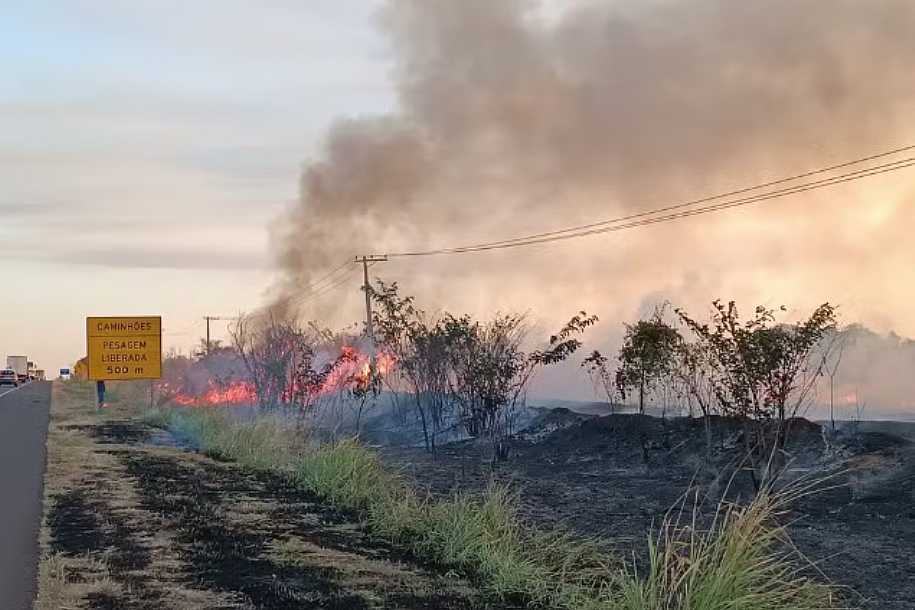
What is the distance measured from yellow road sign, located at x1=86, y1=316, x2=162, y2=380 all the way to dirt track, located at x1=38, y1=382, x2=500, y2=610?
55.3ft

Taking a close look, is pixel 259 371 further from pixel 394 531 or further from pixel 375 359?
pixel 394 531

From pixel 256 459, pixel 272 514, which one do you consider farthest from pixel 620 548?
pixel 256 459

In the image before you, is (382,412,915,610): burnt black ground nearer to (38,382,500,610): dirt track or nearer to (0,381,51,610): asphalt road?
(38,382,500,610): dirt track

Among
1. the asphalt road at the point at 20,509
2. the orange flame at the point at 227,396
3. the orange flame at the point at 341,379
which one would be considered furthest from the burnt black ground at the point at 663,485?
the orange flame at the point at 227,396

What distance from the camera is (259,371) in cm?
2714

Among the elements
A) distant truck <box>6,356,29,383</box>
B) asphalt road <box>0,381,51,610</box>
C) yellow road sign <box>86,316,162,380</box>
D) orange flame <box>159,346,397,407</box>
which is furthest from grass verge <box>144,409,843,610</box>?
distant truck <box>6,356,29,383</box>

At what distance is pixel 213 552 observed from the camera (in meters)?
8.66

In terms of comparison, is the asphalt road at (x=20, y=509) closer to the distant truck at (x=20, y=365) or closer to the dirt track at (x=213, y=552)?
the dirt track at (x=213, y=552)

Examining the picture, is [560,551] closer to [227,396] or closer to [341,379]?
[341,379]

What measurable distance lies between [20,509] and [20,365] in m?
84.6

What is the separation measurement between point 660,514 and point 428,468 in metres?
5.18

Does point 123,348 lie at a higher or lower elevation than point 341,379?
higher

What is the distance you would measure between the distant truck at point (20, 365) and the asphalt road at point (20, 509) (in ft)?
220

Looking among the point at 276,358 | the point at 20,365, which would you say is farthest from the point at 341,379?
the point at 20,365
